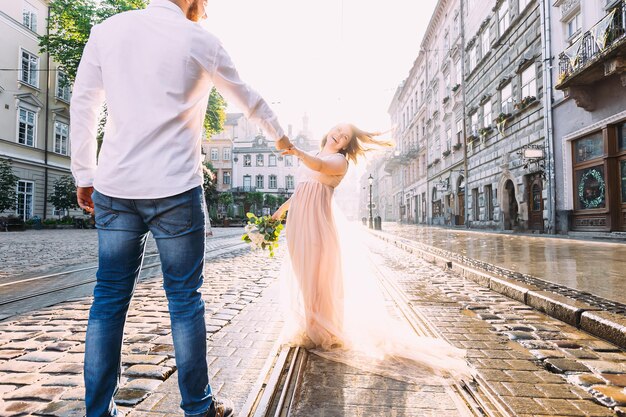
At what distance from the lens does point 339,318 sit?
2.98m

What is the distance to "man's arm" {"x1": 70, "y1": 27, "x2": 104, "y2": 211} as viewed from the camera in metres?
1.72

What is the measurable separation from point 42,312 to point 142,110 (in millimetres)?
3326

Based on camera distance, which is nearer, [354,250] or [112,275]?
[112,275]

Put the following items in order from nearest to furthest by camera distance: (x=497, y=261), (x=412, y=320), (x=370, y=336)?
(x=370, y=336), (x=412, y=320), (x=497, y=261)

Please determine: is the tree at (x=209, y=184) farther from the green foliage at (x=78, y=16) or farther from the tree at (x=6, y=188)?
the tree at (x=6, y=188)

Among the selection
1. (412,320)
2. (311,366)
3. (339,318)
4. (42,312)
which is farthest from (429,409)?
(42,312)

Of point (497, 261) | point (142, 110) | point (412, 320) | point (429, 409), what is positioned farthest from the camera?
point (497, 261)

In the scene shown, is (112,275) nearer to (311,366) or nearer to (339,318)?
(311,366)

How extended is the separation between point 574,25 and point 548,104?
8.29 feet

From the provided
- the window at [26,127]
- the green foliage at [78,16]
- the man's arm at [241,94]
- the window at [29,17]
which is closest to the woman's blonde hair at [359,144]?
the man's arm at [241,94]

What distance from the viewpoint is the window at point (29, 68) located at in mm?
26594

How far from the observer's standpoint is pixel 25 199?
2667 cm

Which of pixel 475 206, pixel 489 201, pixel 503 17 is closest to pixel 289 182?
pixel 475 206

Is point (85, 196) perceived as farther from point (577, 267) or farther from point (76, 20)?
point (76, 20)
